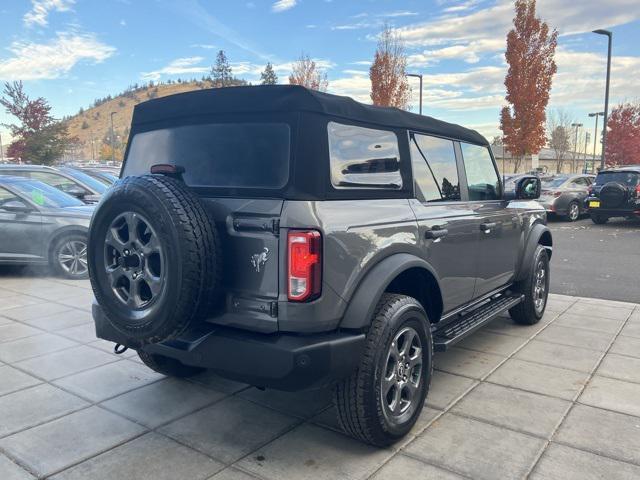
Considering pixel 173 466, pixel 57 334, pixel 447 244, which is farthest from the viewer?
pixel 57 334

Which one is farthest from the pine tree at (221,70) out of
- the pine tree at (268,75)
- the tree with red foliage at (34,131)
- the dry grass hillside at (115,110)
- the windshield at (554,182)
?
the dry grass hillside at (115,110)

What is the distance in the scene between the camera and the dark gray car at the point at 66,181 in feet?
31.8

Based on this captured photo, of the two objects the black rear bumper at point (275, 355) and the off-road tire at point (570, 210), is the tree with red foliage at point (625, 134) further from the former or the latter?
the black rear bumper at point (275, 355)

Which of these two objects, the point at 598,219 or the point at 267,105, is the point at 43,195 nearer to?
the point at 267,105

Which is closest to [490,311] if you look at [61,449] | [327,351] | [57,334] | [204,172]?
[327,351]

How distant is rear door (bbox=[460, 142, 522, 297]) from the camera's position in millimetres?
4340

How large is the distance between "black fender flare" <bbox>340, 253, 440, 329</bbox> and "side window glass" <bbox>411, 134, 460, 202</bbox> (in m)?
0.73

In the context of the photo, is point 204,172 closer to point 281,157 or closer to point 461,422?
point 281,157

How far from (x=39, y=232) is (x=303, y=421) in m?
6.26

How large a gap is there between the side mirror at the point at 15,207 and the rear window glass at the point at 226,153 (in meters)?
5.52

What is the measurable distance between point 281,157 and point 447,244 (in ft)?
4.89

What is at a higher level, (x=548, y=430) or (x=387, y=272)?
(x=387, y=272)

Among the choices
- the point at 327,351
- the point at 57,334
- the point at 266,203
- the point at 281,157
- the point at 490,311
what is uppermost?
the point at 281,157

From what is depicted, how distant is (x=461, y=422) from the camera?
3357mm
